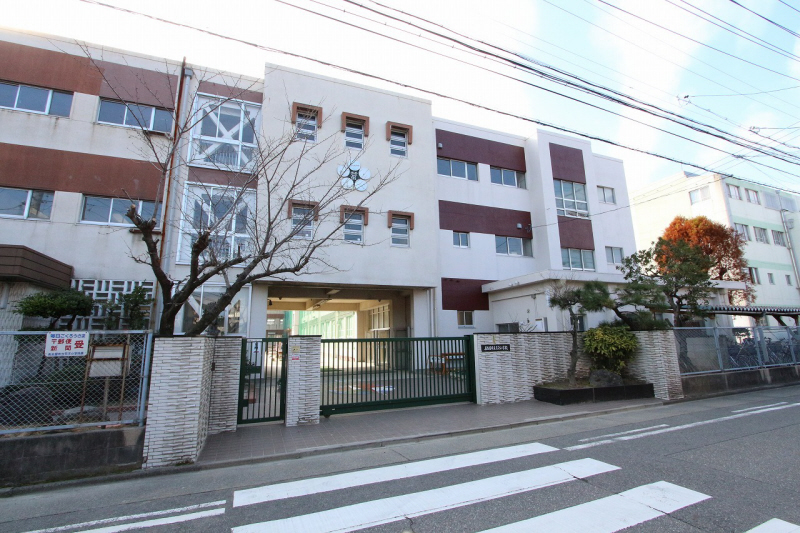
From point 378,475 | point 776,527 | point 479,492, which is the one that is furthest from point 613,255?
point 378,475

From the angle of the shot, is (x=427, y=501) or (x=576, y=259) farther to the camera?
(x=576, y=259)

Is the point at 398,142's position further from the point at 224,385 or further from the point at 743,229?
the point at 743,229

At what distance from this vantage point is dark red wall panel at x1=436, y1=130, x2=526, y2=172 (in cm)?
1950

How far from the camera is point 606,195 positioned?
877 inches

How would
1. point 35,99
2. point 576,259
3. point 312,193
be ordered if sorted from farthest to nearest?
1. point 576,259
2. point 312,193
3. point 35,99

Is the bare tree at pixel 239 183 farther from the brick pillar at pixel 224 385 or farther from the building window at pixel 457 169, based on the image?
the brick pillar at pixel 224 385

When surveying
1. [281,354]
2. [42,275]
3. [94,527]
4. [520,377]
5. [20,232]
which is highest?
[20,232]

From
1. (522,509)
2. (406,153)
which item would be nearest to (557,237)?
(406,153)

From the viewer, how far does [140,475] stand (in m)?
5.54

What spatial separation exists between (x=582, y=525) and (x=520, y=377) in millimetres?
7174

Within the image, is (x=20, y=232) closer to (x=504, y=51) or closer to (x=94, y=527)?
(x=94, y=527)

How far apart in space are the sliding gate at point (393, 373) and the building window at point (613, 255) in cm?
1469

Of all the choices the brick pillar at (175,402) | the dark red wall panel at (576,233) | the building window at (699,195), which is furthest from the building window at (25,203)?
the building window at (699,195)

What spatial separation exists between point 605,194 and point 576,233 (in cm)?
398
